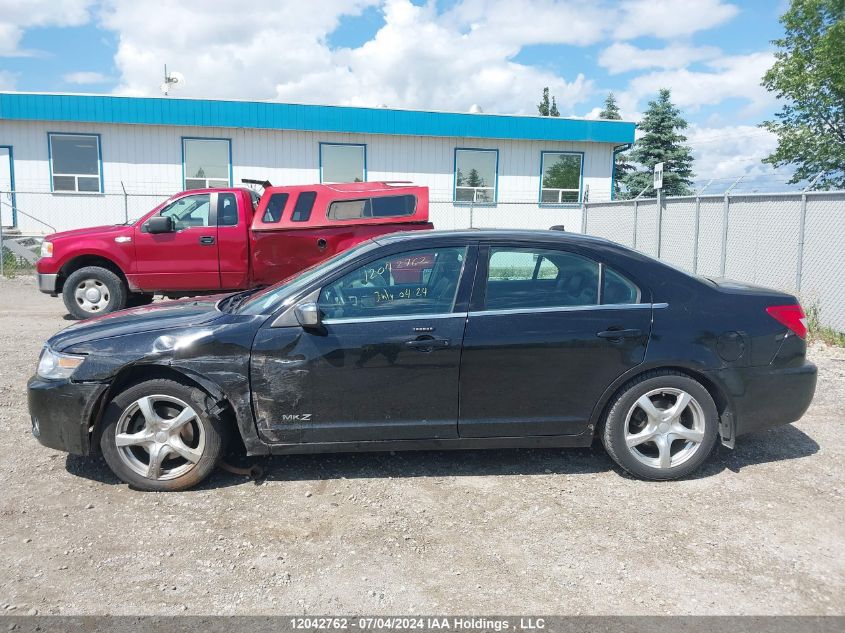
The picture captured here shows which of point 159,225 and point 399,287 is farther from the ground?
point 159,225

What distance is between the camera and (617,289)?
4.18 m

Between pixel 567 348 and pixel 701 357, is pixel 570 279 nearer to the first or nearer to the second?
pixel 567 348

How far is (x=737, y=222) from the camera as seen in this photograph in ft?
39.5

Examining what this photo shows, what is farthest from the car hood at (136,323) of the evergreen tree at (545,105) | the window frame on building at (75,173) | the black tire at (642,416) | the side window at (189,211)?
the evergreen tree at (545,105)

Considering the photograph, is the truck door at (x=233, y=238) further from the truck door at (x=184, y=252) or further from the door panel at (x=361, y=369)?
the door panel at (x=361, y=369)

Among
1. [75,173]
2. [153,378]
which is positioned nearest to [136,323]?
[153,378]

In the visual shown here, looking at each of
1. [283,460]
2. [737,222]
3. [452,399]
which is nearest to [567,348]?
[452,399]

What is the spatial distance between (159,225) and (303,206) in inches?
81.5

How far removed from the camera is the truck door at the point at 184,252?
9797 mm

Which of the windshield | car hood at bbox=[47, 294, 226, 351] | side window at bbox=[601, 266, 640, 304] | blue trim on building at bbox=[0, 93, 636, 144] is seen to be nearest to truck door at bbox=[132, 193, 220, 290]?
car hood at bbox=[47, 294, 226, 351]

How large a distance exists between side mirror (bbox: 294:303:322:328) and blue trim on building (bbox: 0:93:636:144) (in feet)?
51.3

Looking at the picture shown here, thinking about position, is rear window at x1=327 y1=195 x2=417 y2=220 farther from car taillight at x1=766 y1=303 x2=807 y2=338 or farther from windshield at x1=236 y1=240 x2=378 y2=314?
car taillight at x1=766 y1=303 x2=807 y2=338

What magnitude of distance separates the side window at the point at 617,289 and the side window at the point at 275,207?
6691 mm

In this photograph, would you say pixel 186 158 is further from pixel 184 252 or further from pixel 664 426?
pixel 664 426
